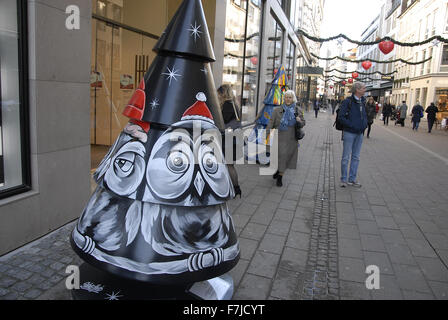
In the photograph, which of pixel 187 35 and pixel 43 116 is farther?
pixel 43 116

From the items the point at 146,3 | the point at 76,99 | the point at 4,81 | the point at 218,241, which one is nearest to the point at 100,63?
the point at 146,3

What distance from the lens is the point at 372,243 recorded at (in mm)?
4156

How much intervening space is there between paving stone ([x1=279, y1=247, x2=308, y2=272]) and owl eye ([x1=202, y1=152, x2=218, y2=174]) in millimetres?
1606

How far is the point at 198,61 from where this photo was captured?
2.50m

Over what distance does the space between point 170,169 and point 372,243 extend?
2972 millimetres

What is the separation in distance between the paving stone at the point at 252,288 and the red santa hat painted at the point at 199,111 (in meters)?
1.46

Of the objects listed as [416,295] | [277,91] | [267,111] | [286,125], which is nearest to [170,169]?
[416,295]

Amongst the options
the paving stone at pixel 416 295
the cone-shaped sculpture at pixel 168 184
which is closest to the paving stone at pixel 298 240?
the paving stone at pixel 416 295

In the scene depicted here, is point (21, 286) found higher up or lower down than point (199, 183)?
lower down

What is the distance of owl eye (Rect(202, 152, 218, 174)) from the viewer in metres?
2.33

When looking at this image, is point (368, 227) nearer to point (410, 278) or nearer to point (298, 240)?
point (298, 240)

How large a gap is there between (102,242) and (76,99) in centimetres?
233

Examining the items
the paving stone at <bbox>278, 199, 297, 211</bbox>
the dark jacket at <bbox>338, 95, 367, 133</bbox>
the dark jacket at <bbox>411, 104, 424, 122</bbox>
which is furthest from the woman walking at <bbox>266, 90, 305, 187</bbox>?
the dark jacket at <bbox>411, 104, 424, 122</bbox>
